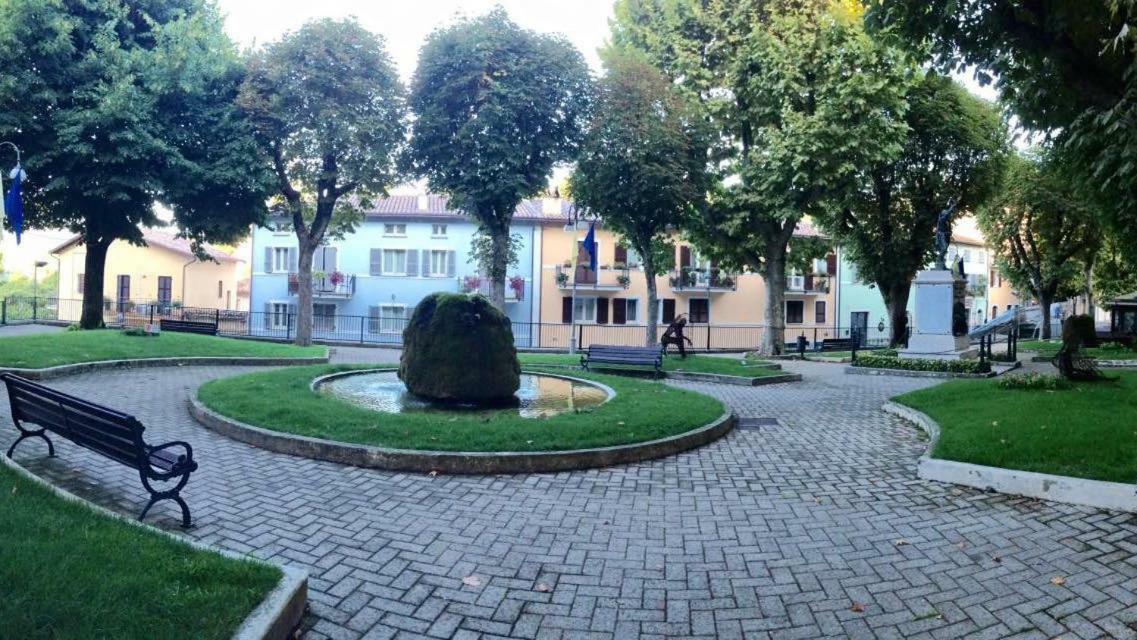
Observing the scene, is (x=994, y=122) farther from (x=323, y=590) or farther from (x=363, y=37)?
(x=323, y=590)

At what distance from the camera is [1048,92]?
9344 millimetres

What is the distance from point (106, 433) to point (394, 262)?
35.6 metres

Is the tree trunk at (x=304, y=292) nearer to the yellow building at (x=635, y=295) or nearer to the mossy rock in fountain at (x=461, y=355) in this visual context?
the yellow building at (x=635, y=295)

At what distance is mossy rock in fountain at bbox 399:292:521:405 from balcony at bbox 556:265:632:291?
28091 millimetres

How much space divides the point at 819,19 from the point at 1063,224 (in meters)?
21.0

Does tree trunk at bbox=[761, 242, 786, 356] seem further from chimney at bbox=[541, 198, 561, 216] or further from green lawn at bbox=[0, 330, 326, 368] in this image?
chimney at bbox=[541, 198, 561, 216]

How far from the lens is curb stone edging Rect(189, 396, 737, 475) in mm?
6879

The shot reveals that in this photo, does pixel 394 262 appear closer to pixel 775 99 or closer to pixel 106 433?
pixel 775 99

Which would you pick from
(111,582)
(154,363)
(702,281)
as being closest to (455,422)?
(111,582)

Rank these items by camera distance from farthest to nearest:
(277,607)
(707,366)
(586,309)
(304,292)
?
1. (586,309)
2. (304,292)
3. (707,366)
4. (277,607)

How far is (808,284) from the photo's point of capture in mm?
44062

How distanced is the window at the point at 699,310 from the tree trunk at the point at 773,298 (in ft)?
53.0

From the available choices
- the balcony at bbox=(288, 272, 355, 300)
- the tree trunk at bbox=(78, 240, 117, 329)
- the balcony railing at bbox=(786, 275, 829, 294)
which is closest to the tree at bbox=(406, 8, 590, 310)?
the tree trunk at bbox=(78, 240, 117, 329)

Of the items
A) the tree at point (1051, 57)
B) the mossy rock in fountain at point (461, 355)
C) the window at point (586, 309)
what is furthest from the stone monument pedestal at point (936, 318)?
the window at point (586, 309)
